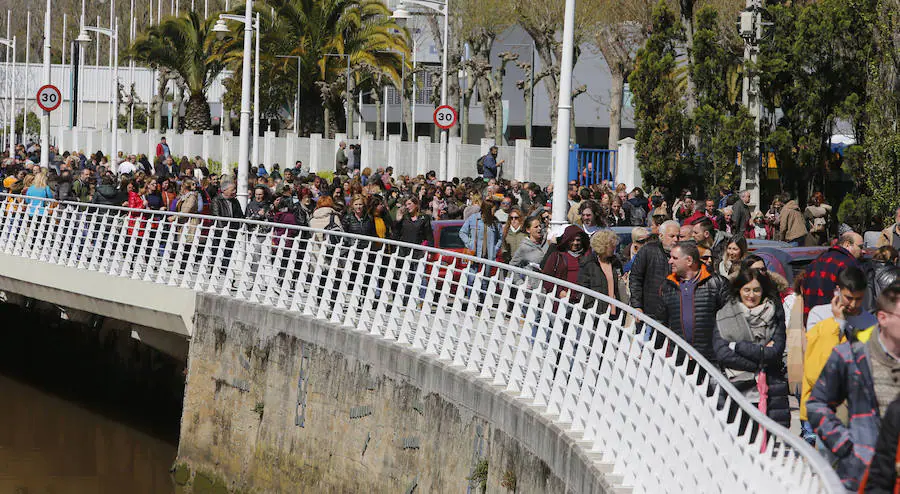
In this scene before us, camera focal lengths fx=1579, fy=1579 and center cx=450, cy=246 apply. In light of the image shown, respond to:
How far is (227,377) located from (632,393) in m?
8.86

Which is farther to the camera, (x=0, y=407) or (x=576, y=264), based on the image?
(x=0, y=407)

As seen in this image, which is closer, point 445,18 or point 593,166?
point 593,166

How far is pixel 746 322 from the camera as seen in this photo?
28.6 ft

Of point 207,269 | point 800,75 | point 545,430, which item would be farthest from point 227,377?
point 800,75

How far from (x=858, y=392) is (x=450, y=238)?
40.6 feet

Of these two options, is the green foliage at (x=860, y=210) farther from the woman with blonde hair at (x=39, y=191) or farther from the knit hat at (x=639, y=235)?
the woman with blonde hair at (x=39, y=191)

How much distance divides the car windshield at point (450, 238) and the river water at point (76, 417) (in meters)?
4.17

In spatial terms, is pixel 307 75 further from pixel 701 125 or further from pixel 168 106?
pixel 168 106

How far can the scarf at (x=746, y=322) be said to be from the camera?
868cm

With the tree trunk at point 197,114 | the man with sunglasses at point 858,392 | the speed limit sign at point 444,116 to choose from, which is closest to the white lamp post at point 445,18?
the speed limit sign at point 444,116

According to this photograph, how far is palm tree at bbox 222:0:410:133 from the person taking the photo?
5016 cm

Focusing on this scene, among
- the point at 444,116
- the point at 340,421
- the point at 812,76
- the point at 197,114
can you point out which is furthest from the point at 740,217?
the point at 197,114

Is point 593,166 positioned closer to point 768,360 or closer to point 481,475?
point 481,475

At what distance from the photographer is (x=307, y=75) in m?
50.8
